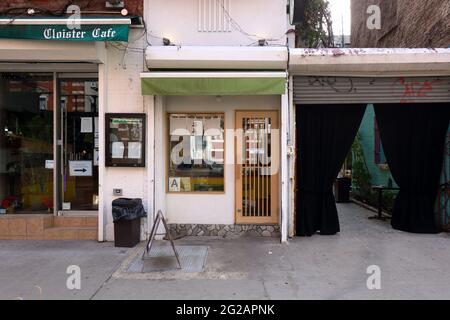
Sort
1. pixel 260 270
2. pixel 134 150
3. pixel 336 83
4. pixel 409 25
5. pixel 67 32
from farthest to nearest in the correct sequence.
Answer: pixel 409 25 < pixel 336 83 < pixel 134 150 < pixel 67 32 < pixel 260 270

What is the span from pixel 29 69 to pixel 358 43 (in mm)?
11230

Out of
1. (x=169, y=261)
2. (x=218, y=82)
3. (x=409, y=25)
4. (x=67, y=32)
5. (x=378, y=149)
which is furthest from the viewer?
(x=378, y=149)

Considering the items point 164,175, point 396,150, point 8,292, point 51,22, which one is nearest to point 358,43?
point 396,150

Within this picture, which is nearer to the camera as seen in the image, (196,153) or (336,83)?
(336,83)

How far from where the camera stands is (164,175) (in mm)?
7805

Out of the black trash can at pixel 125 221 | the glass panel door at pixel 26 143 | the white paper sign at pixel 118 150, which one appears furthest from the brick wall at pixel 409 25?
the glass panel door at pixel 26 143

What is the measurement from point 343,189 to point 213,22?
740 centimetres

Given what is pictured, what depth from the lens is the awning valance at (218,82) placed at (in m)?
6.73

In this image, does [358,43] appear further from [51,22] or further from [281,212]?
[51,22]

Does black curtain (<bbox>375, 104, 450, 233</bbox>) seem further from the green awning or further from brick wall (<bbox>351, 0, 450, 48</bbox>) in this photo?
the green awning

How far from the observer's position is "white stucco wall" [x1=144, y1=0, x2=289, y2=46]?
7434 mm

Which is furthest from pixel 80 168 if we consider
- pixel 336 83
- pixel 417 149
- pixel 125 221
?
pixel 417 149

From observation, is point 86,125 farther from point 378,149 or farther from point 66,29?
point 378,149

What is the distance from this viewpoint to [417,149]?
26.4 feet
